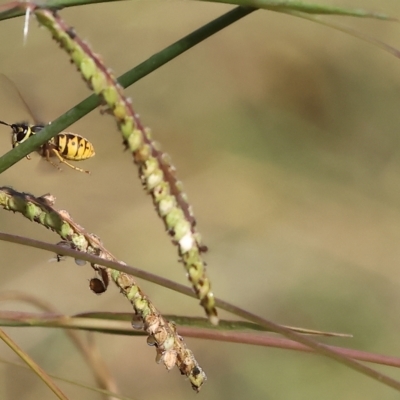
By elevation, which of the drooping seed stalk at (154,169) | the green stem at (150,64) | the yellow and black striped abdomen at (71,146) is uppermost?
the yellow and black striped abdomen at (71,146)

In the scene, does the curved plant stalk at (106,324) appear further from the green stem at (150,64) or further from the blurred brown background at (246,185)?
the blurred brown background at (246,185)

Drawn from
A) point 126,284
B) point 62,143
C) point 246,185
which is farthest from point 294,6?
point 246,185

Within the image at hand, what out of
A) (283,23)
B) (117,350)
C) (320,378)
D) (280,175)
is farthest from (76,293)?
(283,23)

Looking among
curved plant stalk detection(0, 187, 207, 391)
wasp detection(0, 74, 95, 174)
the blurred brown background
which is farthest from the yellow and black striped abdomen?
the blurred brown background

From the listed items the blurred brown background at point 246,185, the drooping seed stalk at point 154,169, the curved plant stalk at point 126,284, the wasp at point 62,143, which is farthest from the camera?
the blurred brown background at point 246,185

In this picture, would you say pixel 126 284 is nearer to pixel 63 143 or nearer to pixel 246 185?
pixel 63 143

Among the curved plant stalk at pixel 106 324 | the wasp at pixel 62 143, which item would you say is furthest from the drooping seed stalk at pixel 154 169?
the wasp at pixel 62 143
